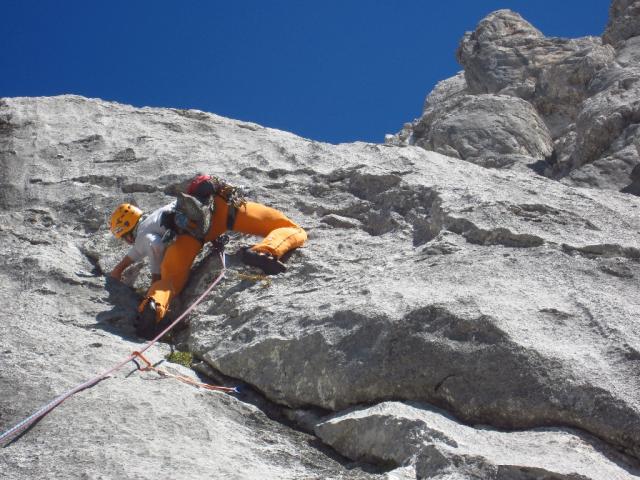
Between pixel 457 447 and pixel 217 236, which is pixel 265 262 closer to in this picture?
pixel 217 236

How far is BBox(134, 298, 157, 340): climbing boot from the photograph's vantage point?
891 cm

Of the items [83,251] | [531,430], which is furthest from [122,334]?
[531,430]

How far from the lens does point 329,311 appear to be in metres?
8.13

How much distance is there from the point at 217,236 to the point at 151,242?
0.88 meters

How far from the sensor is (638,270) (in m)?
8.56

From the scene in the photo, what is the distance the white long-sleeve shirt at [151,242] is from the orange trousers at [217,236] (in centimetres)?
14

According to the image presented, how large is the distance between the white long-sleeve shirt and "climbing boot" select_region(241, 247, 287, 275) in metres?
1.12

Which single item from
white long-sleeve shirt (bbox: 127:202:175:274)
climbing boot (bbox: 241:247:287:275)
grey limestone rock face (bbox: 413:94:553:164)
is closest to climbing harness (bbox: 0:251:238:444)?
climbing boot (bbox: 241:247:287:275)

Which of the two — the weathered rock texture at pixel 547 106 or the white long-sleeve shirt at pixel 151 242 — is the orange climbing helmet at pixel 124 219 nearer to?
the white long-sleeve shirt at pixel 151 242

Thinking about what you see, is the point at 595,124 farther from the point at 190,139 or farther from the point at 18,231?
the point at 18,231

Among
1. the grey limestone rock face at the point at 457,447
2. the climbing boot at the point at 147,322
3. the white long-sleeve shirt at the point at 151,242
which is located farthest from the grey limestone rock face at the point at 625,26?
the grey limestone rock face at the point at 457,447

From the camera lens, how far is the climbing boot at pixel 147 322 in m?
8.91

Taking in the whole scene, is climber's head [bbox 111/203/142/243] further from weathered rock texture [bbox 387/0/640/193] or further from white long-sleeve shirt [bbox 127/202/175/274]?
weathered rock texture [bbox 387/0/640/193]

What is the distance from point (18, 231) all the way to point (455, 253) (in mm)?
5363
